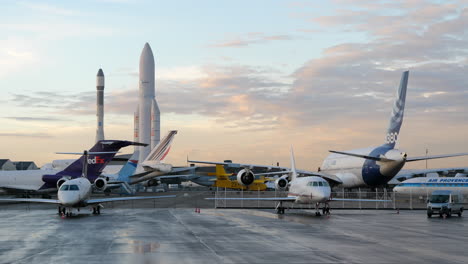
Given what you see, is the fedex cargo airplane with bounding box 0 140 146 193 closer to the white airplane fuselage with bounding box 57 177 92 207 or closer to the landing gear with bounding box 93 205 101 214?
the landing gear with bounding box 93 205 101 214

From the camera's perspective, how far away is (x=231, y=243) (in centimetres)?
2047

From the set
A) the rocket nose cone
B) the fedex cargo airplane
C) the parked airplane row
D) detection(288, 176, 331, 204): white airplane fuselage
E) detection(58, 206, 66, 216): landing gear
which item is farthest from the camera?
the rocket nose cone

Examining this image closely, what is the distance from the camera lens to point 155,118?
4178 inches

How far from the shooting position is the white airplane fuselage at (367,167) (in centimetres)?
4906

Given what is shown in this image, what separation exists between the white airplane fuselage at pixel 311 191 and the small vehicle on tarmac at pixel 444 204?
6.78m

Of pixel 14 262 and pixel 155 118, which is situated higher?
pixel 155 118

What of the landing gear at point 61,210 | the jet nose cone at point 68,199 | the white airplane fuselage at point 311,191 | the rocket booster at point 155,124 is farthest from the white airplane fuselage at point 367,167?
the rocket booster at point 155,124

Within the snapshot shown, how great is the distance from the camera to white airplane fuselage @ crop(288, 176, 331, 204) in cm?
3797

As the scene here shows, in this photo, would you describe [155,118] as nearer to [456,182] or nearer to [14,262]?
[456,182]

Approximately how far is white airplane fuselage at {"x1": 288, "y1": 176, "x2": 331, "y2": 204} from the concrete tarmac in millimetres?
7826

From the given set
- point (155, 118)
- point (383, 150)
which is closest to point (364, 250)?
point (383, 150)

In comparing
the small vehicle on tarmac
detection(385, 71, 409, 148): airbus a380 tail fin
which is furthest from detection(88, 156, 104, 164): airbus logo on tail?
the small vehicle on tarmac

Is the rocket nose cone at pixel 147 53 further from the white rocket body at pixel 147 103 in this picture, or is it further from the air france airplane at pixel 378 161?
the air france airplane at pixel 378 161

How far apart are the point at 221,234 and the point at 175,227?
4640mm
